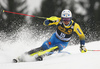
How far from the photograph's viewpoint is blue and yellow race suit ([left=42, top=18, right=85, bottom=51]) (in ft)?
17.0

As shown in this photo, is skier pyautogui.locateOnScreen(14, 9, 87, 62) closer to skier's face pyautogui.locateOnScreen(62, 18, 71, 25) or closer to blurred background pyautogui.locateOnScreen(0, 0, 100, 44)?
skier's face pyautogui.locateOnScreen(62, 18, 71, 25)

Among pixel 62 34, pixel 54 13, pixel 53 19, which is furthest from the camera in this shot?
pixel 54 13

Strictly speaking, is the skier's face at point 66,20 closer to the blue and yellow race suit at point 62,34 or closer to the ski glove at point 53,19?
the blue and yellow race suit at point 62,34

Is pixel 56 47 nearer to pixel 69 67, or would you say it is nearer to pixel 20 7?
pixel 69 67

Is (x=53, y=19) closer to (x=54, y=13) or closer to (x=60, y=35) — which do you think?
(x=60, y=35)

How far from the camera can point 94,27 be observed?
16.6 meters

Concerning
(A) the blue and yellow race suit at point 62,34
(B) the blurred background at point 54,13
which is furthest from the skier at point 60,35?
(B) the blurred background at point 54,13

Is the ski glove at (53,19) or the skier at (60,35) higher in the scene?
the ski glove at (53,19)

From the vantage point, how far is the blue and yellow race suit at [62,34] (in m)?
5.18

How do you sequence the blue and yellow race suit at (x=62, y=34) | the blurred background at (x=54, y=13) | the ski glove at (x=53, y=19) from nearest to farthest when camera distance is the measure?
the ski glove at (x=53, y=19), the blue and yellow race suit at (x=62, y=34), the blurred background at (x=54, y=13)

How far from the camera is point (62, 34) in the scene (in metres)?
5.27

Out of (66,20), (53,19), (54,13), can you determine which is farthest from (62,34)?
(54,13)

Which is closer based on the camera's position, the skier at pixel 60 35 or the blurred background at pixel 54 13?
the skier at pixel 60 35

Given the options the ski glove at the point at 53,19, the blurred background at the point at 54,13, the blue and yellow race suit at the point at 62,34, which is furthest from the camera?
the blurred background at the point at 54,13
